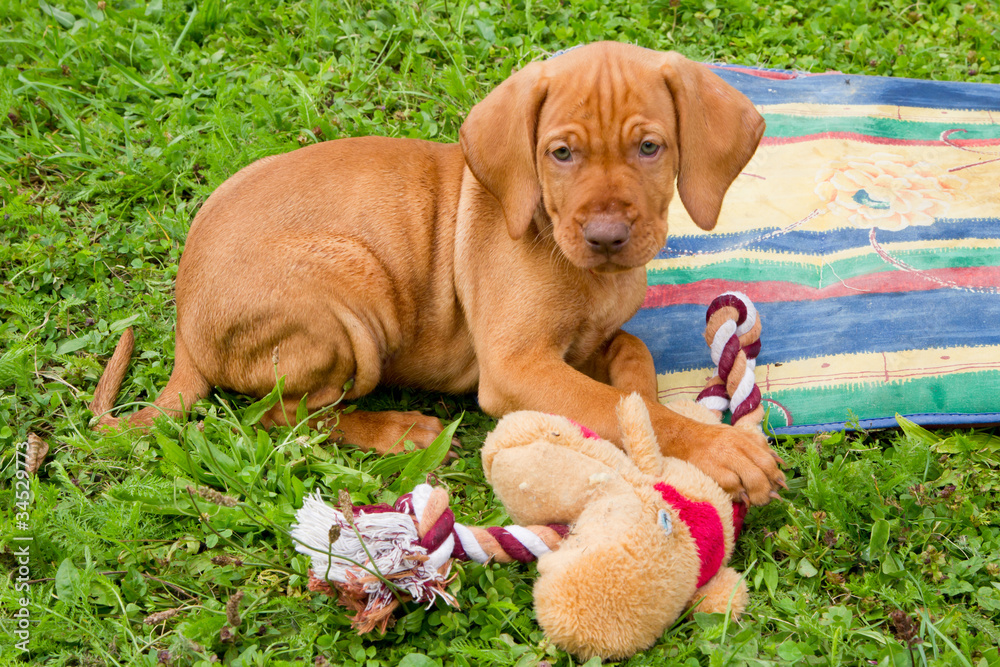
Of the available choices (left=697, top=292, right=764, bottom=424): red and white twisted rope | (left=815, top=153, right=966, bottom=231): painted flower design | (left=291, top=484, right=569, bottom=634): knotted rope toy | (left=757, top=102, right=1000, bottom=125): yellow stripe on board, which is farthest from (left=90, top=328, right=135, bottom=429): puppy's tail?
(left=757, top=102, right=1000, bottom=125): yellow stripe on board

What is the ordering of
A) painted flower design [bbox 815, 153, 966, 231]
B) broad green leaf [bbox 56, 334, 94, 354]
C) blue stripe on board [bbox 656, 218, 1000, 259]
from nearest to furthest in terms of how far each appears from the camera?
broad green leaf [bbox 56, 334, 94, 354] → blue stripe on board [bbox 656, 218, 1000, 259] → painted flower design [bbox 815, 153, 966, 231]

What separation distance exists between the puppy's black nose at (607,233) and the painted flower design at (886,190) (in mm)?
2005

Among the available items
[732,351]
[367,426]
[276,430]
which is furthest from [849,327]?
[276,430]

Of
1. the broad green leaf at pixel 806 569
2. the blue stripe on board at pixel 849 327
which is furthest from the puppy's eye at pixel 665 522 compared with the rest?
the blue stripe on board at pixel 849 327

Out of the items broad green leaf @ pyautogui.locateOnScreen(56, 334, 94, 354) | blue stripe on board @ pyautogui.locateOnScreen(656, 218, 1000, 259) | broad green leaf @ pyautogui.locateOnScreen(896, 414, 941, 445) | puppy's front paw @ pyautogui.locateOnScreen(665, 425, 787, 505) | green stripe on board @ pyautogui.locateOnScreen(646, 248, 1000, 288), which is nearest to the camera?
puppy's front paw @ pyautogui.locateOnScreen(665, 425, 787, 505)

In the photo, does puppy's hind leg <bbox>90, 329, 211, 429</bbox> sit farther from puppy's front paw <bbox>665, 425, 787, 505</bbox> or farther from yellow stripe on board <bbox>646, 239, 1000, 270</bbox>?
yellow stripe on board <bbox>646, 239, 1000, 270</bbox>

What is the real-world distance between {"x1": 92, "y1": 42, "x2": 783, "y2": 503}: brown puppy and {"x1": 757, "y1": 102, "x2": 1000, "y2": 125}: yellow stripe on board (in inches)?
76.9

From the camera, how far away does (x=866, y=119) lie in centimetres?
492

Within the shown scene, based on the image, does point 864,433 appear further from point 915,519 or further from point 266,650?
point 266,650

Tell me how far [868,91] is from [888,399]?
2.36 metres

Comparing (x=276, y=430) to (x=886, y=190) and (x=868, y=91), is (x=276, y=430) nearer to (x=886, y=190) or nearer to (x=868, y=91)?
(x=886, y=190)

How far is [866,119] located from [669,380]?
2282mm

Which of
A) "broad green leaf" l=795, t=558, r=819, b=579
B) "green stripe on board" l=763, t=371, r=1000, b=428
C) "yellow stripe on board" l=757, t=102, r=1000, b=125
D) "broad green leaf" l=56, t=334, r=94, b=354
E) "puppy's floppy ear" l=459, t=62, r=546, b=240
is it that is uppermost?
"puppy's floppy ear" l=459, t=62, r=546, b=240

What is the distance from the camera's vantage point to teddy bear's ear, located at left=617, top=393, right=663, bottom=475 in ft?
9.30
